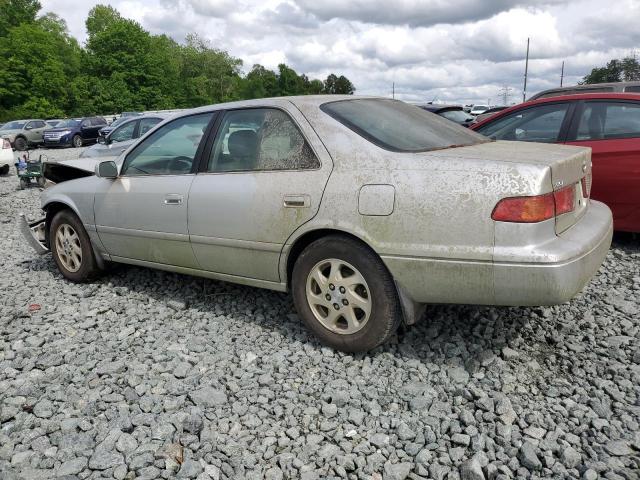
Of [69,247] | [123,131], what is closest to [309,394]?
[69,247]

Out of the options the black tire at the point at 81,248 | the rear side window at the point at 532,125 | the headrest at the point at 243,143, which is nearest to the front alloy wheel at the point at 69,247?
the black tire at the point at 81,248

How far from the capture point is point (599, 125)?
531cm

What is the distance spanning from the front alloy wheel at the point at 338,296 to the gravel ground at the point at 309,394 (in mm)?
226

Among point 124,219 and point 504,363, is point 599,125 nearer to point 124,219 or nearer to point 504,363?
point 504,363

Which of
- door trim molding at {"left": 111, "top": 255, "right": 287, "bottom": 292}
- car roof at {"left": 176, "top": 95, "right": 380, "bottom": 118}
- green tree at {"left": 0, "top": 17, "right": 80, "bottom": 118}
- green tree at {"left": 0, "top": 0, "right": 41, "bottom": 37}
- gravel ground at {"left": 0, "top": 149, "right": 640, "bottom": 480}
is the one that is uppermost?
green tree at {"left": 0, "top": 0, "right": 41, "bottom": 37}

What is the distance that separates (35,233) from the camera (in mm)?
5406

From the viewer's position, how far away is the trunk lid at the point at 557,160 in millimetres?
Answer: 2840

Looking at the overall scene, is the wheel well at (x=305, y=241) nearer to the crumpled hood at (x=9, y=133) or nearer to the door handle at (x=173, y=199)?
the door handle at (x=173, y=199)

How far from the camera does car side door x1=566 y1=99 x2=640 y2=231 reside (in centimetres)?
499

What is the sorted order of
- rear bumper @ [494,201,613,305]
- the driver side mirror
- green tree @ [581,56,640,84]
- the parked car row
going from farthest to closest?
green tree @ [581,56,640,84], the parked car row, the driver side mirror, rear bumper @ [494,201,613,305]

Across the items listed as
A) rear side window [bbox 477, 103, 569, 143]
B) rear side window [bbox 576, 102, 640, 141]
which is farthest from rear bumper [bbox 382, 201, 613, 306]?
rear side window [bbox 477, 103, 569, 143]

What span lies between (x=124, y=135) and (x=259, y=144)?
32.2 feet

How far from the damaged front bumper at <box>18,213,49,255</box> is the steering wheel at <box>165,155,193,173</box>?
80.6 inches

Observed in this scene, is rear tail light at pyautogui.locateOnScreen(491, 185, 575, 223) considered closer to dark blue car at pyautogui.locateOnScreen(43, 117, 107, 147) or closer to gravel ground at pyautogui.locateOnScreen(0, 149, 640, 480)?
gravel ground at pyautogui.locateOnScreen(0, 149, 640, 480)
